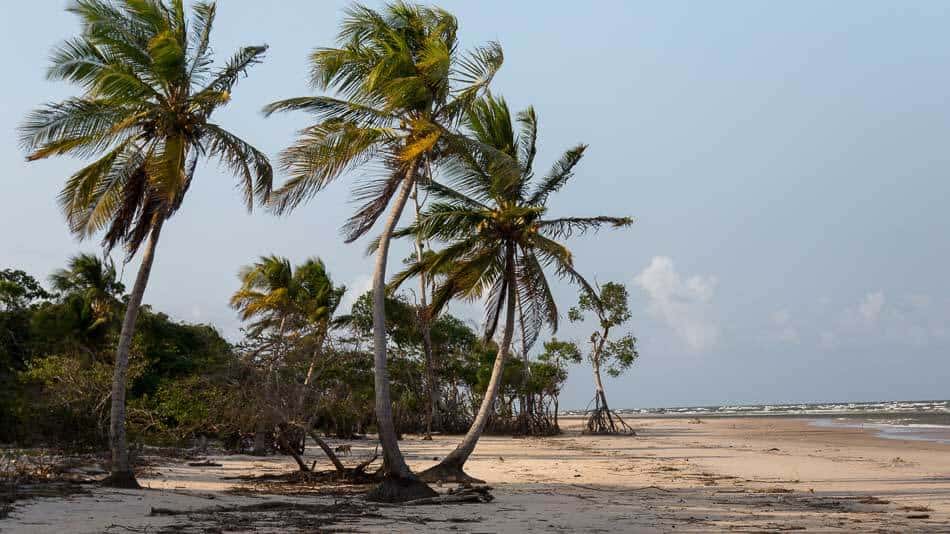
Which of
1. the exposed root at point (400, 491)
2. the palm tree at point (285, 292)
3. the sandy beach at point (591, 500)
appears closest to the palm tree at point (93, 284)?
the palm tree at point (285, 292)

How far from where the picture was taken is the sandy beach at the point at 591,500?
8844 millimetres

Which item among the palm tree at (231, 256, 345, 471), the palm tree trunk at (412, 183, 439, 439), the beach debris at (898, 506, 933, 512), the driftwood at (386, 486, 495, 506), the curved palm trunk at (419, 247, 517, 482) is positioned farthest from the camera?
the palm tree trunk at (412, 183, 439, 439)

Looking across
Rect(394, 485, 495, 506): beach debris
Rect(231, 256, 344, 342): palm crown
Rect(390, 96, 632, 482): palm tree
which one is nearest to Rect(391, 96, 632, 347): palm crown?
Rect(390, 96, 632, 482): palm tree

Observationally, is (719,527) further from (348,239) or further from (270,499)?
(348,239)

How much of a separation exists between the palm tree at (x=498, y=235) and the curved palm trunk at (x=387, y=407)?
94.1 inches

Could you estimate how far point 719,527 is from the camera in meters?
9.19

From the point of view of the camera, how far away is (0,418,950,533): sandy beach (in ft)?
29.0

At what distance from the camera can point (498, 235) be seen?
15.9 m

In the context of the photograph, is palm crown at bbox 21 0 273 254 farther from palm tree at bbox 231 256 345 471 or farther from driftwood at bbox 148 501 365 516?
palm tree at bbox 231 256 345 471

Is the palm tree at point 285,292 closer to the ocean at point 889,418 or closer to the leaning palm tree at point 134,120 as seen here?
the leaning palm tree at point 134,120

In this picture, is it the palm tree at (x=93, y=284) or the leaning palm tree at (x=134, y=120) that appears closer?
the leaning palm tree at (x=134, y=120)

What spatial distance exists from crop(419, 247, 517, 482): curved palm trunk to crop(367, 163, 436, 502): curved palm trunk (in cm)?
192

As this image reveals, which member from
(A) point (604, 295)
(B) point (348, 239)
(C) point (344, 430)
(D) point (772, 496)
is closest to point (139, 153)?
(B) point (348, 239)

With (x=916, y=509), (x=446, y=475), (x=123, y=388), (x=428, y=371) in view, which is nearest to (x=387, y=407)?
(x=446, y=475)
